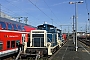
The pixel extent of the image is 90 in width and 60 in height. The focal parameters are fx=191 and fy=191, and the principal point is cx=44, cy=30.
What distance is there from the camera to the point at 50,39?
21.8 m

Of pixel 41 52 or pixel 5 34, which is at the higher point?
pixel 5 34

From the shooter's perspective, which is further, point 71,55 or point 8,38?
point 71,55

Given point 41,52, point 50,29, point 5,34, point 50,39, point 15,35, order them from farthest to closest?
1. point 50,29
2. point 50,39
3. point 15,35
4. point 41,52
5. point 5,34

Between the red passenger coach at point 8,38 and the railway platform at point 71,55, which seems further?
the railway platform at point 71,55

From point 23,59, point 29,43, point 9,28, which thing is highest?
point 9,28

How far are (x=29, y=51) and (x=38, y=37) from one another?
1.88 m

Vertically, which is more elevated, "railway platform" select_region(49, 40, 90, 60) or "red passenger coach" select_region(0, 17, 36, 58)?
"red passenger coach" select_region(0, 17, 36, 58)

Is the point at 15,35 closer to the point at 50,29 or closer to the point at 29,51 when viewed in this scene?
the point at 29,51

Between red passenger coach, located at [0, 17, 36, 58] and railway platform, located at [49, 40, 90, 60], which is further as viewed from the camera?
railway platform, located at [49, 40, 90, 60]

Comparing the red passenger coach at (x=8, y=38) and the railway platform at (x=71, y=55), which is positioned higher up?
the red passenger coach at (x=8, y=38)

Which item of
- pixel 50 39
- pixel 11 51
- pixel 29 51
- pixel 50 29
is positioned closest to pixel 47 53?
pixel 29 51

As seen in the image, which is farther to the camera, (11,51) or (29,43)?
(29,43)

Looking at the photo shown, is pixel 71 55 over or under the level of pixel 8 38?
under

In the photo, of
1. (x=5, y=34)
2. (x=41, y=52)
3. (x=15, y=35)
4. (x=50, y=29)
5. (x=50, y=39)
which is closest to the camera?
(x=5, y=34)
